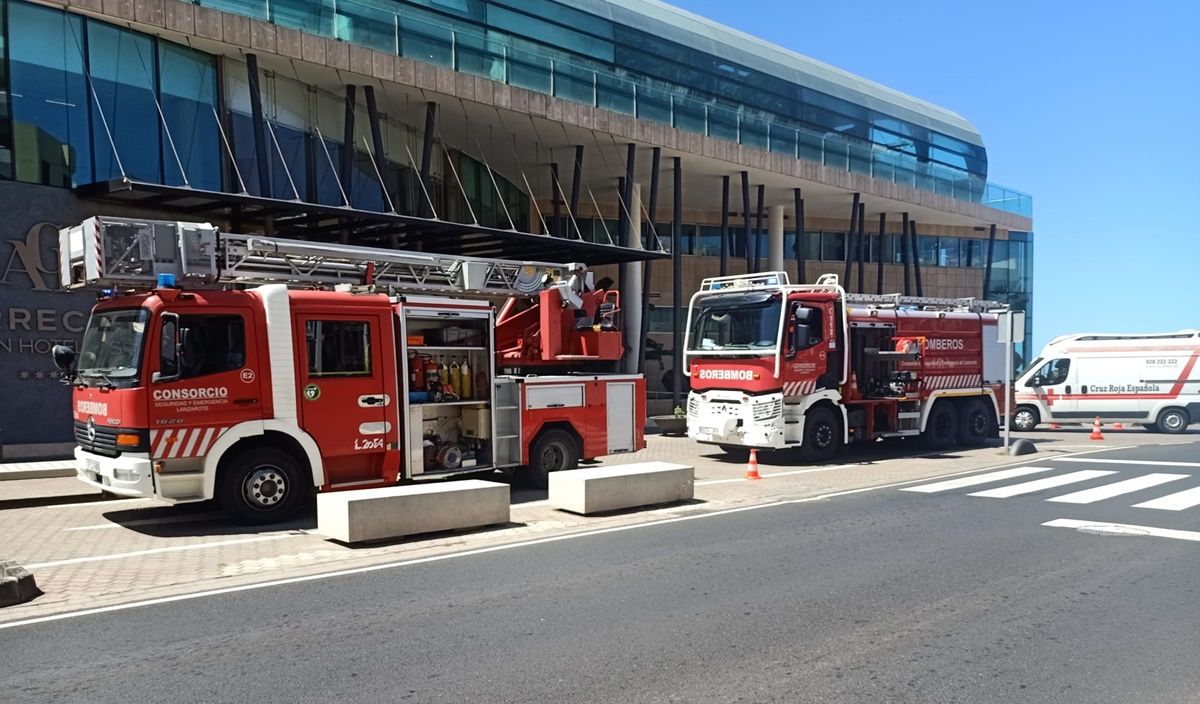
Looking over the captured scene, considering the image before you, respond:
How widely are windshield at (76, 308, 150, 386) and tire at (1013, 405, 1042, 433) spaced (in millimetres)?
23249

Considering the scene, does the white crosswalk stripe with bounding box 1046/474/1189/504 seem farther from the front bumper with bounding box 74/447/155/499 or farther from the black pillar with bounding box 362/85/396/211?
the black pillar with bounding box 362/85/396/211

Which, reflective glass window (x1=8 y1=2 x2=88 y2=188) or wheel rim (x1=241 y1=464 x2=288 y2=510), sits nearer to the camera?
wheel rim (x1=241 y1=464 x2=288 y2=510)

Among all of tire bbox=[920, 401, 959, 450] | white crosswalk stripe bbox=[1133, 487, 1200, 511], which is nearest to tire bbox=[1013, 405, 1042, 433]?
tire bbox=[920, 401, 959, 450]

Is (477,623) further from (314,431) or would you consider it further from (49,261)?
(49,261)

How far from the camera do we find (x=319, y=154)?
19.7 meters

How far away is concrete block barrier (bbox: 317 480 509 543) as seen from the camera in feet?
29.0

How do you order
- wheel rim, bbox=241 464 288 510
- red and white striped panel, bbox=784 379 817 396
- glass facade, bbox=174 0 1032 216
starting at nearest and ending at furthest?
wheel rim, bbox=241 464 288 510 → red and white striped panel, bbox=784 379 817 396 → glass facade, bbox=174 0 1032 216

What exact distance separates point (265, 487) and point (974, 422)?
16068 mm

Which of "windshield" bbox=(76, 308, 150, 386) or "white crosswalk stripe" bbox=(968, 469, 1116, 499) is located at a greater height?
"windshield" bbox=(76, 308, 150, 386)

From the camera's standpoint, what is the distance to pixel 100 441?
9656 mm

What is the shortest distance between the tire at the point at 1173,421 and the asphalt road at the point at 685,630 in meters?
18.0

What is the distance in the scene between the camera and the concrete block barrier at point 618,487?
10.6m

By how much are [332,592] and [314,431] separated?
3748 mm

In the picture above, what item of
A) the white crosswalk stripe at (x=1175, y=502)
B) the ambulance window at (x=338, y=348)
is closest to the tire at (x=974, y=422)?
the white crosswalk stripe at (x=1175, y=502)
